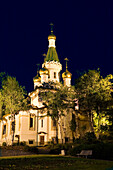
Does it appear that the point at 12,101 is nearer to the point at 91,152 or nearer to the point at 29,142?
the point at 29,142

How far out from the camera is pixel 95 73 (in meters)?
31.7

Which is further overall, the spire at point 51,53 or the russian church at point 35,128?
the spire at point 51,53

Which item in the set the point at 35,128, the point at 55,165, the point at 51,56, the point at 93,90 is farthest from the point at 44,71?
the point at 55,165

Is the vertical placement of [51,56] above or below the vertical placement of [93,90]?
above

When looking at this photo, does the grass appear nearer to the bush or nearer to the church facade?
the bush

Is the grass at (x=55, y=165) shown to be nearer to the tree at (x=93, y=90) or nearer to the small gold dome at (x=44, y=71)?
the tree at (x=93, y=90)

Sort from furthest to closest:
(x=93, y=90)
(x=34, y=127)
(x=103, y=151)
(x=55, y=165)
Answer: (x=34, y=127)
(x=93, y=90)
(x=103, y=151)
(x=55, y=165)

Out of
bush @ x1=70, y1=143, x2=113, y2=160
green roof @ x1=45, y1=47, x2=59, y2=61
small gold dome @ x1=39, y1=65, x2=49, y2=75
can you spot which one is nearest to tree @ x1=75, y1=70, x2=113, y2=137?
bush @ x1=70, y1=143, x2=113, y2=160

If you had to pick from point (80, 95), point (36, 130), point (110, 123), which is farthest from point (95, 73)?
point (36, 130)

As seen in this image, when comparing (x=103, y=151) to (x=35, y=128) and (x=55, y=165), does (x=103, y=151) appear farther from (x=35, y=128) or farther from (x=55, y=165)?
(x=35, y=128)

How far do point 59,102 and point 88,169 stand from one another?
21.8 meters

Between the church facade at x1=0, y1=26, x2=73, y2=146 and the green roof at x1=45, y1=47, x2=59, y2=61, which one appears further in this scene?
the green roof at x1=45, y1=47, x2=59, y2=61

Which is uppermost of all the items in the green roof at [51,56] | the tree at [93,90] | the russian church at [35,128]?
the green roof at [51,56]

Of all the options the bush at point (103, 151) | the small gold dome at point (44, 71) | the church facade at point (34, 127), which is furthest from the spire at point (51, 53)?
the bush at point (103, 151)
